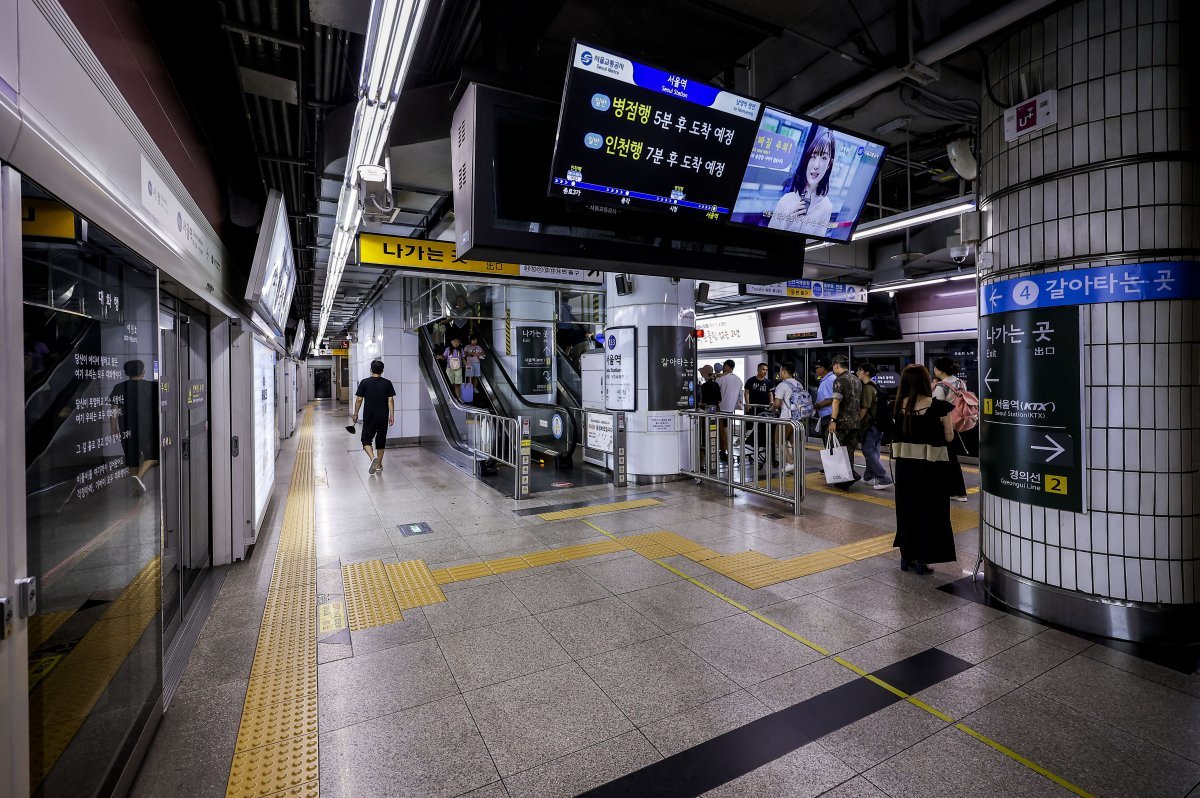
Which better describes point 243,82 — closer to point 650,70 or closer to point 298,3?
point 298,3

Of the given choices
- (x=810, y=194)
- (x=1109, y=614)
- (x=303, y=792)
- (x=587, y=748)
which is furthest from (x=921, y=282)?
(x=303, y=792)

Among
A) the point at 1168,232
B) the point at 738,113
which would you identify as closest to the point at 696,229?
the point at 738,113

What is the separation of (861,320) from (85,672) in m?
12.9

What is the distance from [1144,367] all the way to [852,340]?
9.64 m


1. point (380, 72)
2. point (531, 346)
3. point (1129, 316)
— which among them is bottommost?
point (1129, 316)

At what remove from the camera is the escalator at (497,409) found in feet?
31.0

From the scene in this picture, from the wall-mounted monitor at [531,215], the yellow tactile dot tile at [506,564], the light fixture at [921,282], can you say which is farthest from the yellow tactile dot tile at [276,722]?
the light fixture at [921,282]

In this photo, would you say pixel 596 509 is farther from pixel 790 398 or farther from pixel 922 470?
pixel 790 398

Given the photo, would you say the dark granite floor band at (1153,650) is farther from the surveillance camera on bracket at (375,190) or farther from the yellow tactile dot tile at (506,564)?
the surveillance camera on bracket at (375,190)

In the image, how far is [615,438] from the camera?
7.62m

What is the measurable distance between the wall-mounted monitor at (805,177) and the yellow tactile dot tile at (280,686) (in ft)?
12.8

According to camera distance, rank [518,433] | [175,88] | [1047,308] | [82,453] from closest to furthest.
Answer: [82,453], [1047,308], [175,88], [518,433]

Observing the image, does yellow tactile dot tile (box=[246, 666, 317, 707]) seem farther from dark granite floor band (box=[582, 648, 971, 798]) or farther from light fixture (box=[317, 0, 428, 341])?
light fixture (box=[317, 0, 428, 341])

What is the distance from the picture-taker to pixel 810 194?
4.41 meters
